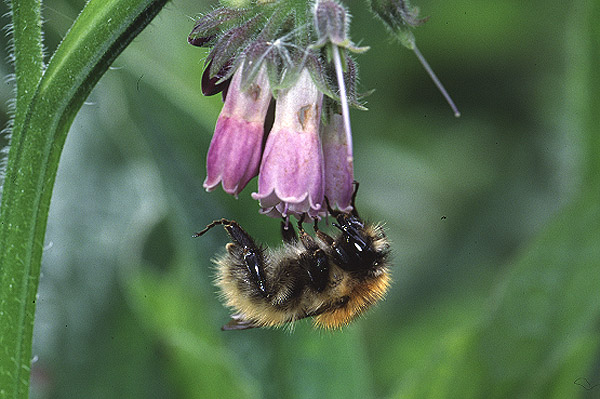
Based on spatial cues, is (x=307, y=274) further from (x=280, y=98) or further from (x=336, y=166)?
(x=280, y=98)

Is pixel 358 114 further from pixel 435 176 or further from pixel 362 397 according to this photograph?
pixel 362 397

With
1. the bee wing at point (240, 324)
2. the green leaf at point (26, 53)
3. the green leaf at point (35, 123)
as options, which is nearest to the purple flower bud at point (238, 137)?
the green leaf at point (35, 123)

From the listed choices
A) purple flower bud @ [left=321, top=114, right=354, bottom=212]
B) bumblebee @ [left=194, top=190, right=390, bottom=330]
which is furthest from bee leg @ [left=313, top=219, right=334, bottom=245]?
purple flower bud @ [left=321, top=114, right=354, bottom=212]

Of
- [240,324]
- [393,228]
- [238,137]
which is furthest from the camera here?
[393,228]

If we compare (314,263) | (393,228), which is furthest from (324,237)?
(393,228)

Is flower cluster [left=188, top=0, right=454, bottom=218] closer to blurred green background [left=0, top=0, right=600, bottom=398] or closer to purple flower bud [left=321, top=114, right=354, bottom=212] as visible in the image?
purple flower bud [left=321, top=114, right=354, bottom=212]

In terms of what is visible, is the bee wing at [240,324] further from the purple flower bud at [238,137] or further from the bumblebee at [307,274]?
the purple flower bud at [238,137]

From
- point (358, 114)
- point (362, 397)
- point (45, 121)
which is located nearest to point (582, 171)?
point (362, 397)
